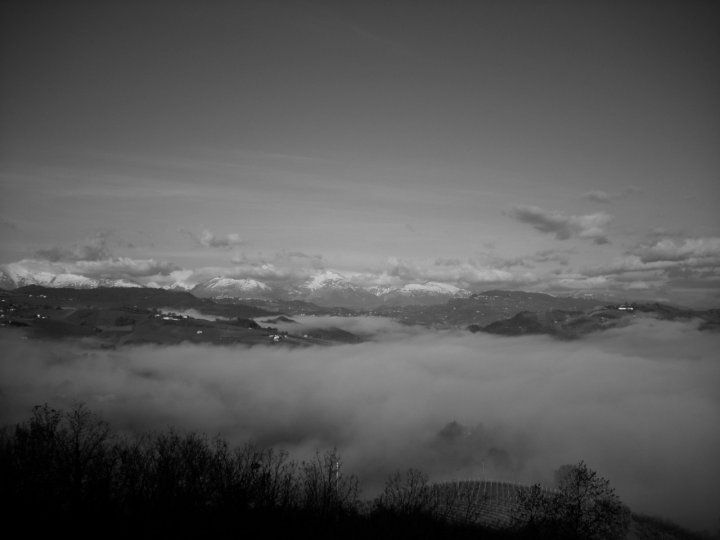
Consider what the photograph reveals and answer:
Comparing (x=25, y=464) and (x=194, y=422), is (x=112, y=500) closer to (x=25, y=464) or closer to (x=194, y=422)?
(x=25, y=464)

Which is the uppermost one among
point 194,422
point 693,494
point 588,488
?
point 588,488

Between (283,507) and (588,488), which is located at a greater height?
(283,507)

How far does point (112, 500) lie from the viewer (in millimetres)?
34000

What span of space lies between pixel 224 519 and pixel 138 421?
175182 mm

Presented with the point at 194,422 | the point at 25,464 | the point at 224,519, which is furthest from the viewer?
the point at 194,422

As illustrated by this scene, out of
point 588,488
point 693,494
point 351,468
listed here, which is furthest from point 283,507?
point 693,494

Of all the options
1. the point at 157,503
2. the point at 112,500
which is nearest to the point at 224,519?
the point at 157,503

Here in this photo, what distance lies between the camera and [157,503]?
33.5 metres

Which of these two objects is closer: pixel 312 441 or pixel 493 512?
pixel 493 512

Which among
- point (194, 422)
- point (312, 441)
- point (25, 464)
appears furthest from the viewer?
point (312, 441)

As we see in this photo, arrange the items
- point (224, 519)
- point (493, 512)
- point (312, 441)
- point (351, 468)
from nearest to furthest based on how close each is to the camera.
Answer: point (224, 519)
point (493, 512)
point (351, 468)
point (312, 441)

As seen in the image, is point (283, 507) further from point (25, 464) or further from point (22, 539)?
point (25, 464)

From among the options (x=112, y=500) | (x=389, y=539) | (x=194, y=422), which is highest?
(x=112, y=500)

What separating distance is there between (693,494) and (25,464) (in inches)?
9842
